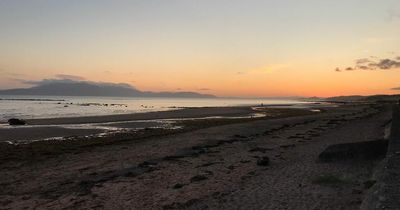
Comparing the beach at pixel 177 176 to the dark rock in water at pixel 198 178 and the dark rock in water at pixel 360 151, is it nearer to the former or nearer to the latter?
the dark rock in water at pixel 198 178

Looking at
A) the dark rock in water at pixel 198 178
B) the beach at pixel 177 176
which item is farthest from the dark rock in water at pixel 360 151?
the dark rock in water at pixel 198 178

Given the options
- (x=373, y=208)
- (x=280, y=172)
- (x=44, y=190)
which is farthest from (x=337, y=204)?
(x=44, y=190)

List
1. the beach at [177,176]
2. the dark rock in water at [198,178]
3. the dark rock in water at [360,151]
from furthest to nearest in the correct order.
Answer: the dark rock in water at [360,151] → the dark rock in water at [198,178] → the beach at [177,176]

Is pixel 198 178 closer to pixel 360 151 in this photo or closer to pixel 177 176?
pixel 177 176

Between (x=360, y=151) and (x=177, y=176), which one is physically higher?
(x=360, y=151)

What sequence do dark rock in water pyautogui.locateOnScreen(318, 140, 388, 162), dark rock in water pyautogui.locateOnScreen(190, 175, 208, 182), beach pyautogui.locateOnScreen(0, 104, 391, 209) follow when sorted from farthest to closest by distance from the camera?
dark rock in water pyautogui.locateOnScreen(318, 140, 388, 162), dark rock in water pyautogui.locateOnScreen(190, 175, 208, 182), beach pyautogui.locateOnScreen(0, 104, 391, 209)

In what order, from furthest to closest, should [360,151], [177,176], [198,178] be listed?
1. [360,151]
2. [177,176]
3. [198,178]

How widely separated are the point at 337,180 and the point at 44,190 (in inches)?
362

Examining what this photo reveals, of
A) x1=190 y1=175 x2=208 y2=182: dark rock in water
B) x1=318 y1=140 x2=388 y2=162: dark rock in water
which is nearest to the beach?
x1=190 y1=175 x2=208 y2=182: dark rock in water

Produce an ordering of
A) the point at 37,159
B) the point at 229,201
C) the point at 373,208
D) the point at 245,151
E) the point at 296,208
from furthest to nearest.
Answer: the point at 245,151 → the point at 37,159 → the point at 229,201 → the point at 296,208 → the point at 373,208

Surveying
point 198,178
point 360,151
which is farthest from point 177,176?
point 360,151

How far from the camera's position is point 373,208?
716 cm

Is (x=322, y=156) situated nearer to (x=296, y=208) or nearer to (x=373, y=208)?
(x=296, y=208)

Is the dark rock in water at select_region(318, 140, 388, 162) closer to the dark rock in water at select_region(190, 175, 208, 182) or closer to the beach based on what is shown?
the beach
